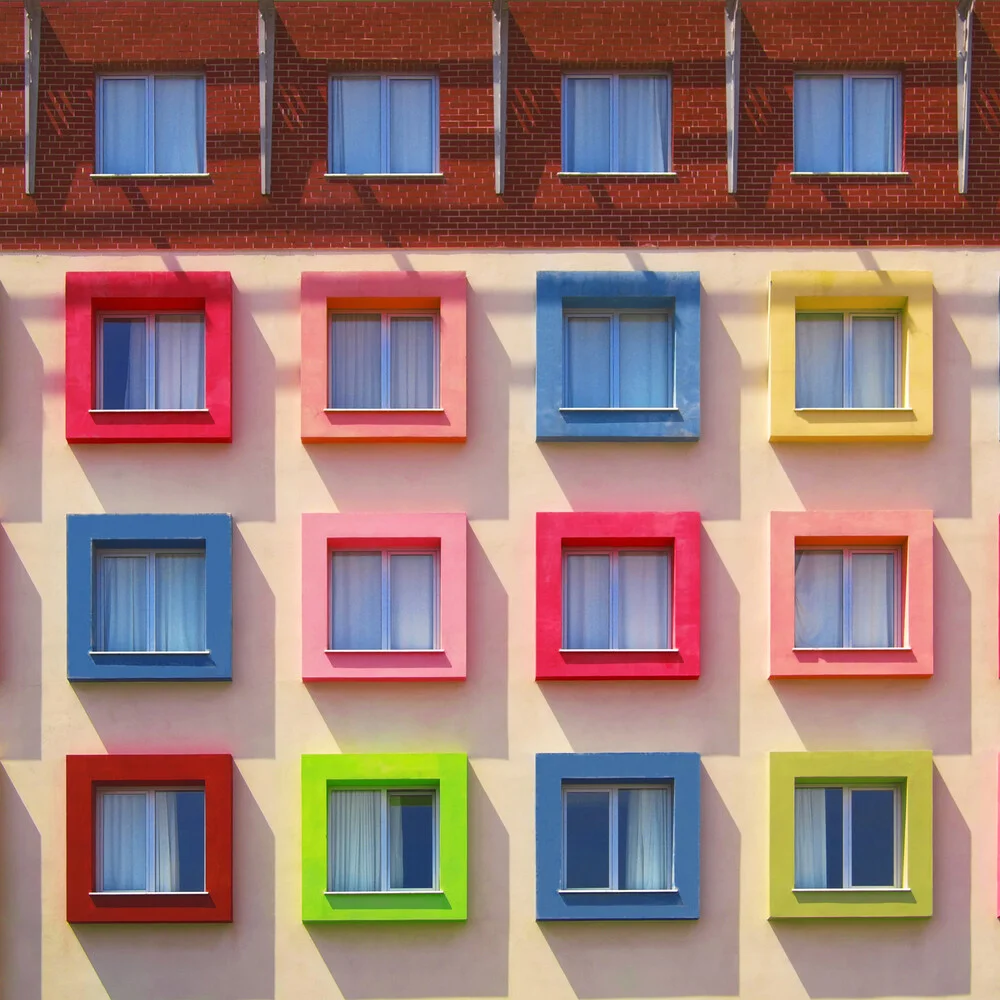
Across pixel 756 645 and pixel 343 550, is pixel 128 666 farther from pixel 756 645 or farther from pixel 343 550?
pixel 756 645

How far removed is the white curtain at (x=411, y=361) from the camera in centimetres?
1675

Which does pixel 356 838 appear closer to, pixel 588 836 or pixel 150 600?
pixel 588 836

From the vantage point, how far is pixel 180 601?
650 inches

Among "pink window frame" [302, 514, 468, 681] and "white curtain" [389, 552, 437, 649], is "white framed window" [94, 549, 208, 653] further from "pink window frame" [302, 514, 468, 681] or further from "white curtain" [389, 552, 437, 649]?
"white curtain" [389, 552, 437, 649]

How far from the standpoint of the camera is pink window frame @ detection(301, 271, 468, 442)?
639 inches

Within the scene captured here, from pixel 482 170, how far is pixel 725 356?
4020 millimetres

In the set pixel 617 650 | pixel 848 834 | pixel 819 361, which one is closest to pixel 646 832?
pixel 617 650

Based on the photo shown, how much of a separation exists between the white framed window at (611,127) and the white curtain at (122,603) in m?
Result: 7.84

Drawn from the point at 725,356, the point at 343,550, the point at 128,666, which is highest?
→ the point at 725,356

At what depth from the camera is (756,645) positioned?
16297 mm

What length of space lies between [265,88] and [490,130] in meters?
2.98

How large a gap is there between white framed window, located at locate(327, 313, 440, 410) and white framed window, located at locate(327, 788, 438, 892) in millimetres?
5098

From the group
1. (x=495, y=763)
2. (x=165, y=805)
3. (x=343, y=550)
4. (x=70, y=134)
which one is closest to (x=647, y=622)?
(x=495, y=763)

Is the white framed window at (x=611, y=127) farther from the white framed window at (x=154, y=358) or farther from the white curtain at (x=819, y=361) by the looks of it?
the white framed window at (x=154, y=358)
